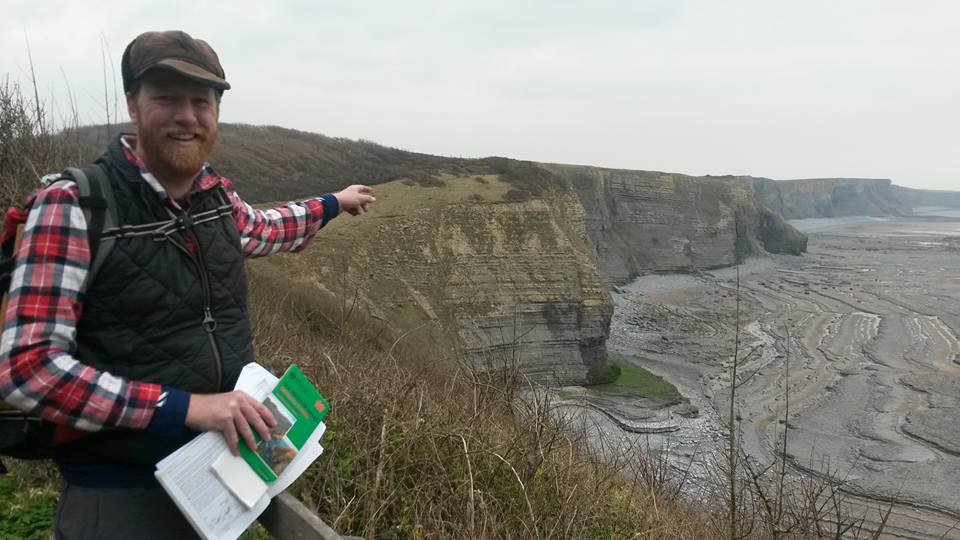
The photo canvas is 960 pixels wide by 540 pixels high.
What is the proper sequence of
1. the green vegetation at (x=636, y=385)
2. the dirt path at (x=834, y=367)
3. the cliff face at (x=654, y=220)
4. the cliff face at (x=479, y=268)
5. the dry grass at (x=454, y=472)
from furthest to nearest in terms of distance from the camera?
the cliff face at (x=654, y=220) → the green vegetation at (x=636, y=385) → the cliff face at (x=479, y=268) → the dirt path at (x=834, y=367) → the dry grass at (x=454, y=472)

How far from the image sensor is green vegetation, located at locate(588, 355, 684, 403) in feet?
76.3

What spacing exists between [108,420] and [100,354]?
19 centimetres

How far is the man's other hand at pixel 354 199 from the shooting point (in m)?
2.53

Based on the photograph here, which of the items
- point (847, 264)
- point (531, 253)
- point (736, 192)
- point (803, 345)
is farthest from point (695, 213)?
point (531, 253)

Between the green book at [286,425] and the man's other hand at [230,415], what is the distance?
0.06 meters

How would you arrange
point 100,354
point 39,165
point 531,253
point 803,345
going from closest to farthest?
point 100,354 < point 39,165 < point 531,253 < point 803,345

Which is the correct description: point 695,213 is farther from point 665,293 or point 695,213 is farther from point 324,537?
point 324,537

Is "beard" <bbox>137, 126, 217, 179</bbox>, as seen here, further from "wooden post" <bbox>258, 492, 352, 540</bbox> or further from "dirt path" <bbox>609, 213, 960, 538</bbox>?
"dirt path" <bbox>609, 213, 960, 538</bbox>

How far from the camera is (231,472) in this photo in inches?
61.7

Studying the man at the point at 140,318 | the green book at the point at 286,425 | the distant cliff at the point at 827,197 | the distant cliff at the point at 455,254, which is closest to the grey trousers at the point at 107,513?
the man at the point at 140,318

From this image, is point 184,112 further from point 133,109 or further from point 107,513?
point 107,513

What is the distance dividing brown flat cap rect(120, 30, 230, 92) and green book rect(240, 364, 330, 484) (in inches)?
32.4

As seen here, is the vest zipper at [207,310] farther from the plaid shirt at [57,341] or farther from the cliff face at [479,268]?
the cliff face at [479,268]

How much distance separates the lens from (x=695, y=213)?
62844mm
